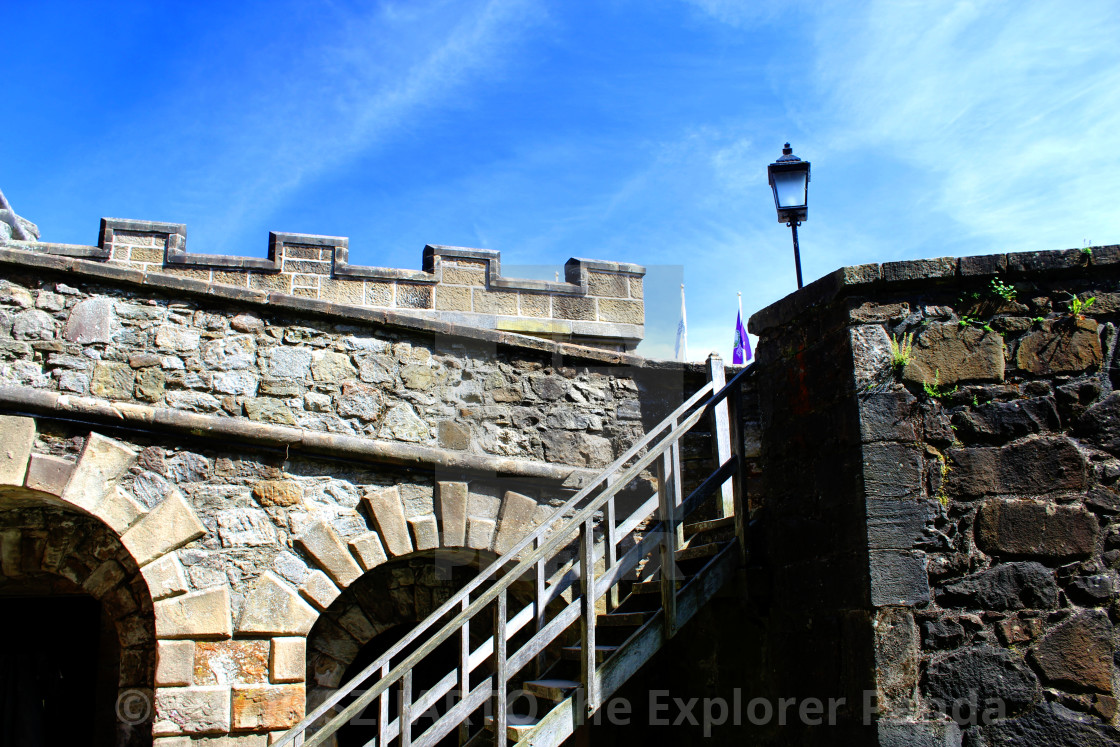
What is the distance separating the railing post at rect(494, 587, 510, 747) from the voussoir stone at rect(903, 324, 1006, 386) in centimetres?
199

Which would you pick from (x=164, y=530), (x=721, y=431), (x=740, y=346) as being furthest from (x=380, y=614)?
(x=740, y=346)

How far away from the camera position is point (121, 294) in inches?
Answer: 212

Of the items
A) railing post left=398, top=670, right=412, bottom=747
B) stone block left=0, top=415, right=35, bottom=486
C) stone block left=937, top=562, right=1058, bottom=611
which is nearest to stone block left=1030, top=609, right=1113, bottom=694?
stone block left=937, top=562, right=1058, bottom=611

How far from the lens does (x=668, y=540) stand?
4594mm

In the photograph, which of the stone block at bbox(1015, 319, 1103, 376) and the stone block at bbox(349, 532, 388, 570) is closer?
the stone block at bbox(1015, 319, 1103, 376)

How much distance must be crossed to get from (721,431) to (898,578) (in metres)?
2.28

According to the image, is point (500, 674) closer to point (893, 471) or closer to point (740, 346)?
point (893, 471)

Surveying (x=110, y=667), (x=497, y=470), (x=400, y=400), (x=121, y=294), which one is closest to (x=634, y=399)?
(x=497, y=470)

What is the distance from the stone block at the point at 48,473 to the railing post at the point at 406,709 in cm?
220

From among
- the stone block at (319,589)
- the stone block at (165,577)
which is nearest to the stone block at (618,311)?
the stone block at (319,589)

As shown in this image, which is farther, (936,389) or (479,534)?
(479,534)

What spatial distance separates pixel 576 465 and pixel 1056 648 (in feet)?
10.4

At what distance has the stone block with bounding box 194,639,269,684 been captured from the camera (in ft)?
16.5

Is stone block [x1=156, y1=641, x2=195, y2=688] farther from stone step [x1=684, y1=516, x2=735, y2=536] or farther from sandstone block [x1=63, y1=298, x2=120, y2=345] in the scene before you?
stone step [x1=684, y1=516, x2=735, y2=536]
